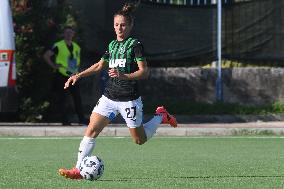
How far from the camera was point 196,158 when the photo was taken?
1220cm

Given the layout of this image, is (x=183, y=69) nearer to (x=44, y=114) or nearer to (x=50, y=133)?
(x=44, y=114)

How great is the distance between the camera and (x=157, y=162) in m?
11.6

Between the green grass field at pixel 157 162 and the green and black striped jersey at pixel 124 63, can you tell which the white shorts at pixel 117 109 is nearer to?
the green and black striped jersey at pixel 124 63

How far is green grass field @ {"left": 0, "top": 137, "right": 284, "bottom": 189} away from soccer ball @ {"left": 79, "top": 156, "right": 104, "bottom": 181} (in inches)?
2.8

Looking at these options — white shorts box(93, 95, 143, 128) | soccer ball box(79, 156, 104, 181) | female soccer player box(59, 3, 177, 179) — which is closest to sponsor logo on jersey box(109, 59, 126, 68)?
female soccer player box(59, 3, 177, 179)

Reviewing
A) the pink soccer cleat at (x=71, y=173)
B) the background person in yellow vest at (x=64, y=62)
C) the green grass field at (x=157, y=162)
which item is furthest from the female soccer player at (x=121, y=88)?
the background person in yellow vest at (x=64, y=62)

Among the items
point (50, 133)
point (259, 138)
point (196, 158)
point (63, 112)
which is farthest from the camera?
point (63, 112)

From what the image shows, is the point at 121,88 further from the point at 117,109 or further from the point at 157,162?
the point at 157,162

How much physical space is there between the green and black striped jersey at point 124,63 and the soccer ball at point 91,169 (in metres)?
0.79

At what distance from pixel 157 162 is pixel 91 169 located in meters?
2.10

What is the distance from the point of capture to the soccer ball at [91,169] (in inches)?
378

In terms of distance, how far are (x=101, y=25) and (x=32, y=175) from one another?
1132cm

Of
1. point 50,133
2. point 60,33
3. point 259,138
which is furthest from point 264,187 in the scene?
point 60,33

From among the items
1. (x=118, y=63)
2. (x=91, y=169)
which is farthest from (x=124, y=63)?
(x=91, y=169)
